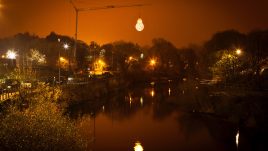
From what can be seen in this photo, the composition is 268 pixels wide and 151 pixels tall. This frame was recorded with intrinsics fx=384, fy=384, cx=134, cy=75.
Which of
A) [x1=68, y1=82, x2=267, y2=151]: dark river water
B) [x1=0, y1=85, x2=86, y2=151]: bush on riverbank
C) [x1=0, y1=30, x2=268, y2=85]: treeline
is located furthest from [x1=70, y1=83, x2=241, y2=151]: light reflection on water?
[x1=0, y1=30, x2=268, y2=85]: treeline

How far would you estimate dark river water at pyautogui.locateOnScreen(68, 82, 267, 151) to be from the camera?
32.0 metres

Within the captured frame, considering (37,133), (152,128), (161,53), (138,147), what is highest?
(161,53)

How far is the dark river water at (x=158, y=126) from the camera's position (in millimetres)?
31969

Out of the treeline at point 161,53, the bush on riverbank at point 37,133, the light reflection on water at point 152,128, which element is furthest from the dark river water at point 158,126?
the treeline at point 161,53

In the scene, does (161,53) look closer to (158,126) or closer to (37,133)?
(158,126)

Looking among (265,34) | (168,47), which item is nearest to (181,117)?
(265,34)

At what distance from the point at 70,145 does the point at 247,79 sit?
3360 centimetres

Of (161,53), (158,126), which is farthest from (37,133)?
(161,53)

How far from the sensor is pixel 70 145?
21062 millimetres

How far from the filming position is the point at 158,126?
40.6 metres

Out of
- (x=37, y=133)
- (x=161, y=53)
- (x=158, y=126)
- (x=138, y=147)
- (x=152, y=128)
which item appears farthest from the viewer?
(x=161, y=53)

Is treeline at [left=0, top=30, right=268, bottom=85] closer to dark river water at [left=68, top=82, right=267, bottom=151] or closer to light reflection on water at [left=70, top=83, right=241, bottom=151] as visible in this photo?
dark river water at [left=68, top=82, right=267, bottom=151]

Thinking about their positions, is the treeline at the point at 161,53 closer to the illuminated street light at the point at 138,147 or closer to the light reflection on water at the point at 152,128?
the light reflection on water at the point at 152,128

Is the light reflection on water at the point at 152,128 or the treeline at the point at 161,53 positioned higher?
the treeline at the point at 161,53
